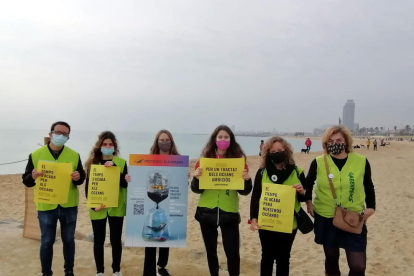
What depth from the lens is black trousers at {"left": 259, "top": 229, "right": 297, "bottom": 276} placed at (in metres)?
3.35

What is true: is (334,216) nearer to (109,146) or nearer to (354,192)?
(354,192)

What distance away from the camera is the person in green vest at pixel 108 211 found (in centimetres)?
388

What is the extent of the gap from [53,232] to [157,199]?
1.34m

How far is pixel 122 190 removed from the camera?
A: 407 centimetres

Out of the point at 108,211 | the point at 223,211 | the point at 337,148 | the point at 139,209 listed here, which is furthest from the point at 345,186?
the point at 108,211

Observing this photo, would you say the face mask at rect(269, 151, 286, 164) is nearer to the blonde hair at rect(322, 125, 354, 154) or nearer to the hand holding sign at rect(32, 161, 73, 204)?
the blonde hair at rect(322, 125, 354, 154)

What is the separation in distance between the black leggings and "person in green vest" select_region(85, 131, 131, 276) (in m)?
2.56

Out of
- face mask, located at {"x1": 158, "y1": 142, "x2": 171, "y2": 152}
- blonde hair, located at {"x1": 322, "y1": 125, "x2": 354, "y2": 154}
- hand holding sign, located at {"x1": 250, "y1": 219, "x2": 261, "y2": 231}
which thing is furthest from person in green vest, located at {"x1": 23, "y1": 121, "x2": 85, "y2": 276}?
blonde hair, located at {"x1": 322, "y1": 125, "x2": 354, "y2": 154}

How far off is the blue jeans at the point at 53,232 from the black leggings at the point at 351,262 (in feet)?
10.2

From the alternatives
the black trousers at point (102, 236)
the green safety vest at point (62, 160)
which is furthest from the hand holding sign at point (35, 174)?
the black trousers at point (102, 236)

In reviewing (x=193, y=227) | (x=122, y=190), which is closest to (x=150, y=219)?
(x=122, y=190)

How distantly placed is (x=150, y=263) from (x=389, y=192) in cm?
1159

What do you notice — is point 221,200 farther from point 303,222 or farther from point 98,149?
point 98,149

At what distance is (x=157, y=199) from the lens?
13.2 ft
